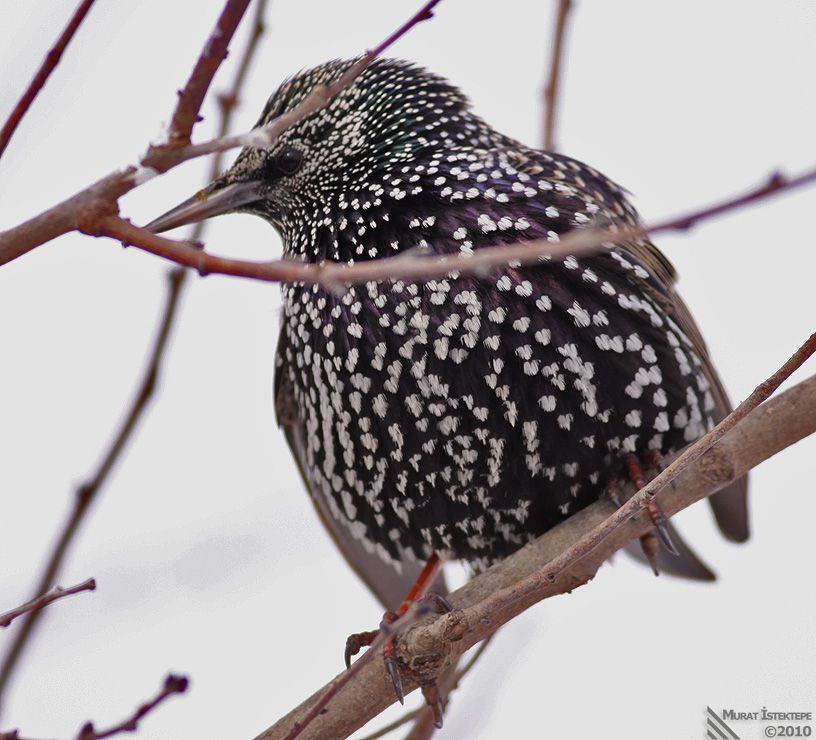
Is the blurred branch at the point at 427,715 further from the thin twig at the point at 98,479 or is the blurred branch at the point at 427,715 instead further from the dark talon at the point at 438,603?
the thin twig at the point at 98,479

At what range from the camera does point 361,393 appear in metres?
3.21

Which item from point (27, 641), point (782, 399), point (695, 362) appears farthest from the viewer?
point (695, 362)

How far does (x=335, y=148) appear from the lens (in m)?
3.55

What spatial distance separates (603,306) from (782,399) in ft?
1.78

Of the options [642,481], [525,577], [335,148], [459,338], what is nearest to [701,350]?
[642,481]

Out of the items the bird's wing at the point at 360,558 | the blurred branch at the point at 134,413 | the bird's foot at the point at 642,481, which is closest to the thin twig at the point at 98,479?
the blurred branch at the point at 134,413

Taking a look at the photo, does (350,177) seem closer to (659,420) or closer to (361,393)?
(361,393)

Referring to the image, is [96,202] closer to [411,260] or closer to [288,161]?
[411,260]

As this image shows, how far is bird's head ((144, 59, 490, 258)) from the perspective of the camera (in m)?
3.44

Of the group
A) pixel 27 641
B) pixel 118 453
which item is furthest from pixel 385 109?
pixel 27 641

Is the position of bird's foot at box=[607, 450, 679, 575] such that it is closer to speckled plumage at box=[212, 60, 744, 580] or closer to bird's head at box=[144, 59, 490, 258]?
speckled plumage at box=[212, 60, 744, 580]

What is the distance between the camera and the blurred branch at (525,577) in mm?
2605

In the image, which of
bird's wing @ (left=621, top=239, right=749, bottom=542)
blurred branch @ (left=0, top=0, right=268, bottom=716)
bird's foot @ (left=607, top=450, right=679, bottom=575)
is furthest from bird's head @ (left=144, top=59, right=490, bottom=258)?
bird's foot @ (left=607, top=450, right=679, bottom=575)

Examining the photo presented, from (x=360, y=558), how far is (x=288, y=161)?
1.42 meters
